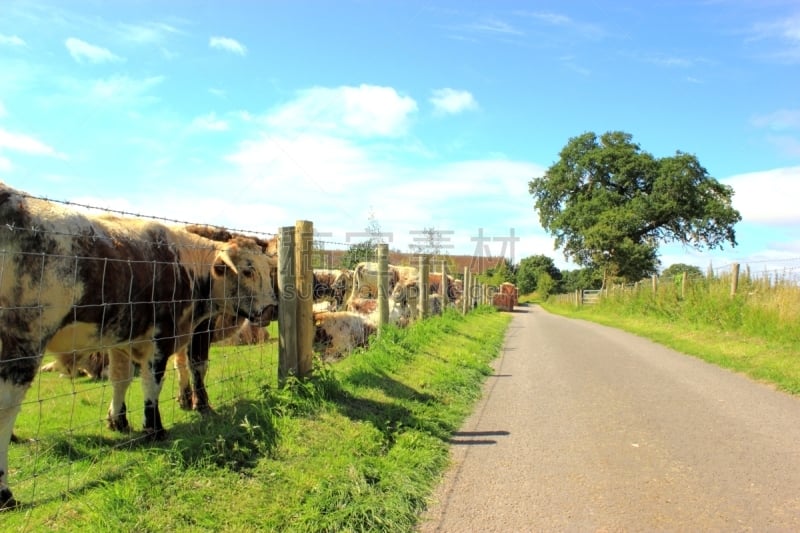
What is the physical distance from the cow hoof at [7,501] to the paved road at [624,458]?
261cm

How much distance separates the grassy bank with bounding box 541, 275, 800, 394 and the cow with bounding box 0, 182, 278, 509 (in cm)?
754

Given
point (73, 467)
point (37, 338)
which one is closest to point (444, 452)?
point (73, 467)

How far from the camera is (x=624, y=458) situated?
193 inches

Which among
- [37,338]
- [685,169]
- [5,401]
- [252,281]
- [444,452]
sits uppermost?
[685,169]

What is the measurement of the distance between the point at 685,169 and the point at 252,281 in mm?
49703

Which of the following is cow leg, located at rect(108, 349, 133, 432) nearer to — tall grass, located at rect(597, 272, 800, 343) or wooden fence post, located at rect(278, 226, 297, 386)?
wooden fence post, located at rect(278, 226, 297, 386)

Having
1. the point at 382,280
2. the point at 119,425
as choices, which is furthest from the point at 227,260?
the point at 382,280

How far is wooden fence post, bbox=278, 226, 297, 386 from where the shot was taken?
6043 mm

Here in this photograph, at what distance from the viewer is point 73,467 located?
14.1 feet

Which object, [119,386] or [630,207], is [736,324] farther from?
[630,207]

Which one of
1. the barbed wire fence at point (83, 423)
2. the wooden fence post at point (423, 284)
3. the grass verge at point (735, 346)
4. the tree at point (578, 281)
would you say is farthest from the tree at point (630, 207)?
the barbed wire fence at point (83, 423)

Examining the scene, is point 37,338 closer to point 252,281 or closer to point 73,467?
point 73,467

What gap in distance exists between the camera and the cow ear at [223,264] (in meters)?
6.32

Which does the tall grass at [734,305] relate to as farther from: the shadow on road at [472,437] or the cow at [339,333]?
the shadow on road at [472,437]
